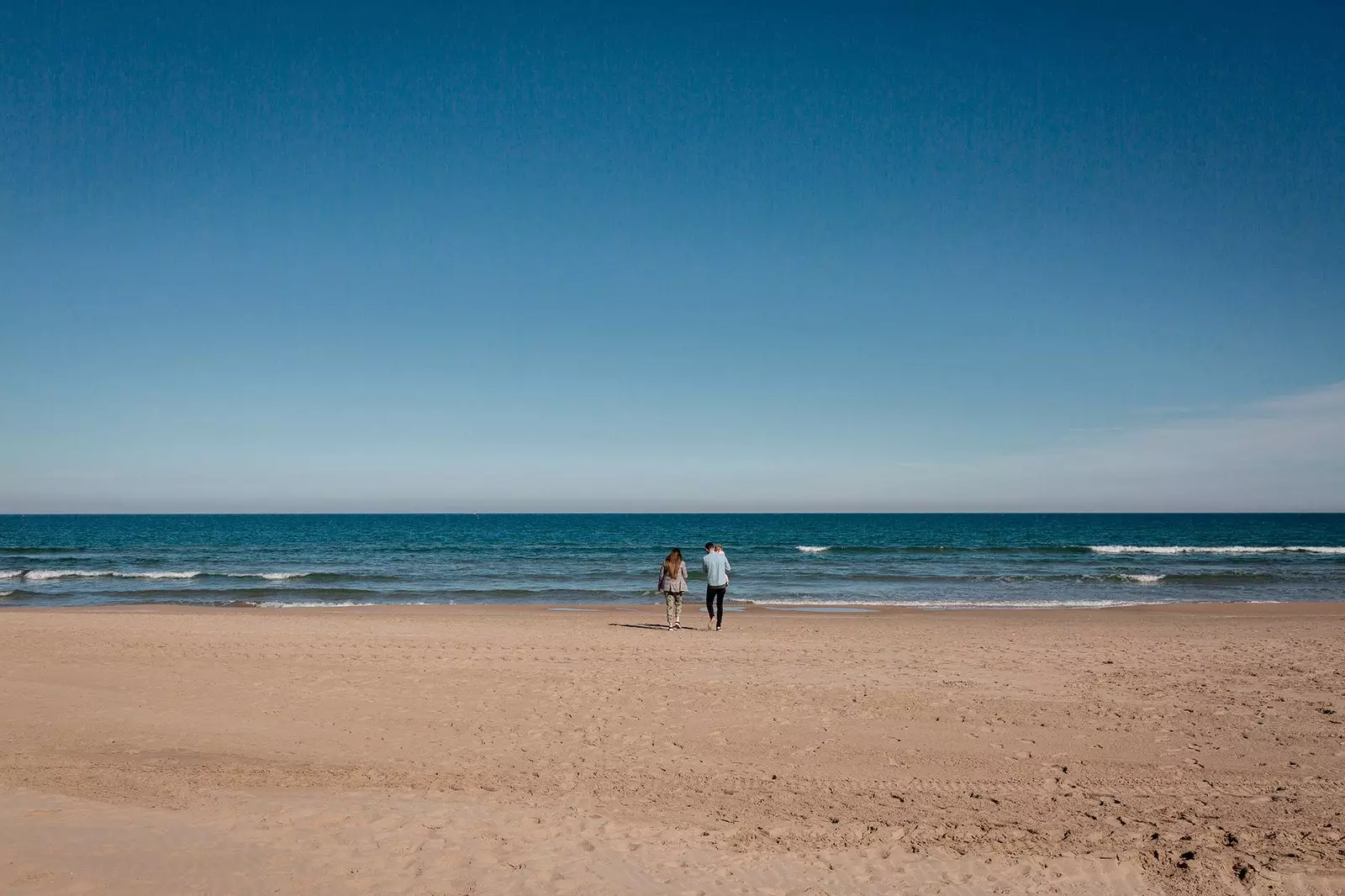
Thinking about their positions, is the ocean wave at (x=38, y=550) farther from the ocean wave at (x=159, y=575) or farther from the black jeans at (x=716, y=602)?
the black jeans at (x=716, y=602)

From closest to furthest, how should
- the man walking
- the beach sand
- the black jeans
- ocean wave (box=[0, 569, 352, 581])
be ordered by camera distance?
the beach sand
the man walking
the black jeans
ocean wave (box=[0, 569, 352, 581])

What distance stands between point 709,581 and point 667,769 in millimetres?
8749

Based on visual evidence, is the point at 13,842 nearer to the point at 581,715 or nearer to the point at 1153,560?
the point at 581,715

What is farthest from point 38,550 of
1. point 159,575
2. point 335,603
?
point 335,603

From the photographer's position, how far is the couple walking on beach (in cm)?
1587

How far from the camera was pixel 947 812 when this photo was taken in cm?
630

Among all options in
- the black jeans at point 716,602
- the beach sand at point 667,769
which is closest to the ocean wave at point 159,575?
the beach sand at point 667,769

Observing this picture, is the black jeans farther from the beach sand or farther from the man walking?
the beach sand

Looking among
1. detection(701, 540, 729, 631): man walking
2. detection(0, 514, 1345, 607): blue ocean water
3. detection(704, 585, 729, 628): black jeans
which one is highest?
detection(701, 540, 729, 631): man walking

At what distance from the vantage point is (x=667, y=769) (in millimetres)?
7305

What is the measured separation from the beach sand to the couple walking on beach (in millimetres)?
2595

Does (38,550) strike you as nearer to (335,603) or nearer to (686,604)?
(335,603)

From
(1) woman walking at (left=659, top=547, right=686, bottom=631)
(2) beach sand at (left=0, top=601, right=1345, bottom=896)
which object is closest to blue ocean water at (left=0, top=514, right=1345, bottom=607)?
(1) woman walking at (left=659, top=547, right=686, bottom=631)

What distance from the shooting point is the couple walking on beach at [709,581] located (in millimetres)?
15867
